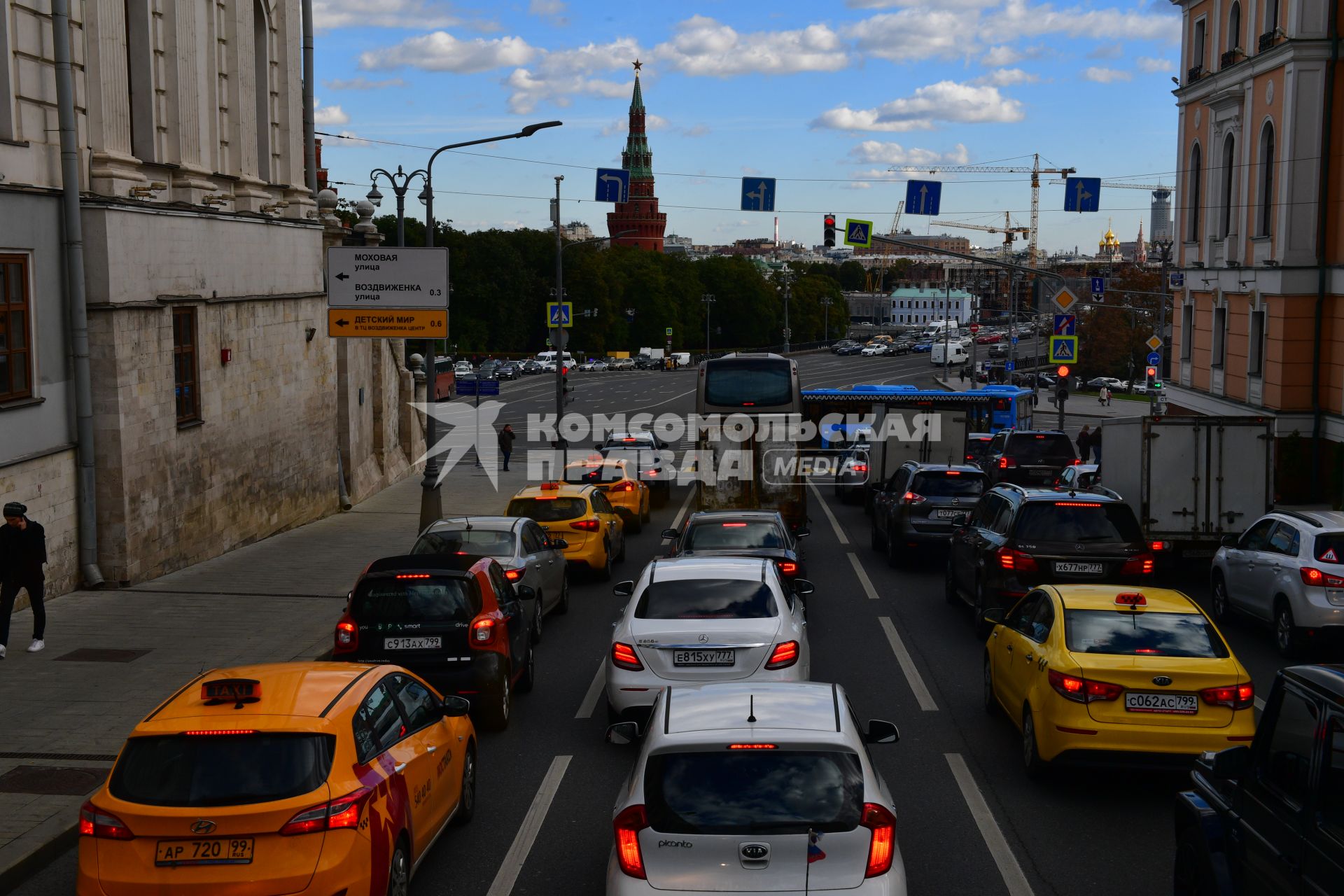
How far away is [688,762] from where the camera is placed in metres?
6.05

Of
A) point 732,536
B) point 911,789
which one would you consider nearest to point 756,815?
point 911,789

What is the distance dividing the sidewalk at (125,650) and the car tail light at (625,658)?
396 centimetres

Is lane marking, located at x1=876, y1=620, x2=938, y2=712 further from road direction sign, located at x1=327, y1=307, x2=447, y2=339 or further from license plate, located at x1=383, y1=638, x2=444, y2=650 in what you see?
road direction sign, located at x1=327, y1=307, x2=447, y2=339

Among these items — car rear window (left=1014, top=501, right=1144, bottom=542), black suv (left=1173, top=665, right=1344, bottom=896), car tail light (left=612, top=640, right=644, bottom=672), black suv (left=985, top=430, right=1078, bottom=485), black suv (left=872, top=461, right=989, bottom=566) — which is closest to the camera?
black suv (left=1173, top=665, right=1344, bottom=896)

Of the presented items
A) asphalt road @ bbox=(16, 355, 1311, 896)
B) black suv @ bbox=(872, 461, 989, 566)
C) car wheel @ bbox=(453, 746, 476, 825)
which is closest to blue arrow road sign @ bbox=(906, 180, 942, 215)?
black suv @ bbox=(872, 461, 989, 566)

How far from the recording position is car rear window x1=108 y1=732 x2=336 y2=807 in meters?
6.36

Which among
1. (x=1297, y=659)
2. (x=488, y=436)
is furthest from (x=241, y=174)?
(x=488, y=436)

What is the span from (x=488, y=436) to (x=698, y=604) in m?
43.9

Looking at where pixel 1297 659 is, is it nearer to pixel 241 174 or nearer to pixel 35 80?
pixel 35 80

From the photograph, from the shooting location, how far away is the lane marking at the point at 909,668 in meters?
12.3

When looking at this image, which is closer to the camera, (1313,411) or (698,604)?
(698,604)

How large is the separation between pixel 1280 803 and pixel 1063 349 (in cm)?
3846

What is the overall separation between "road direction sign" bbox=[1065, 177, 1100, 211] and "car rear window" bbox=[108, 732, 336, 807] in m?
31.0

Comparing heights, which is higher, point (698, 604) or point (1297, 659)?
point (698, 604)
